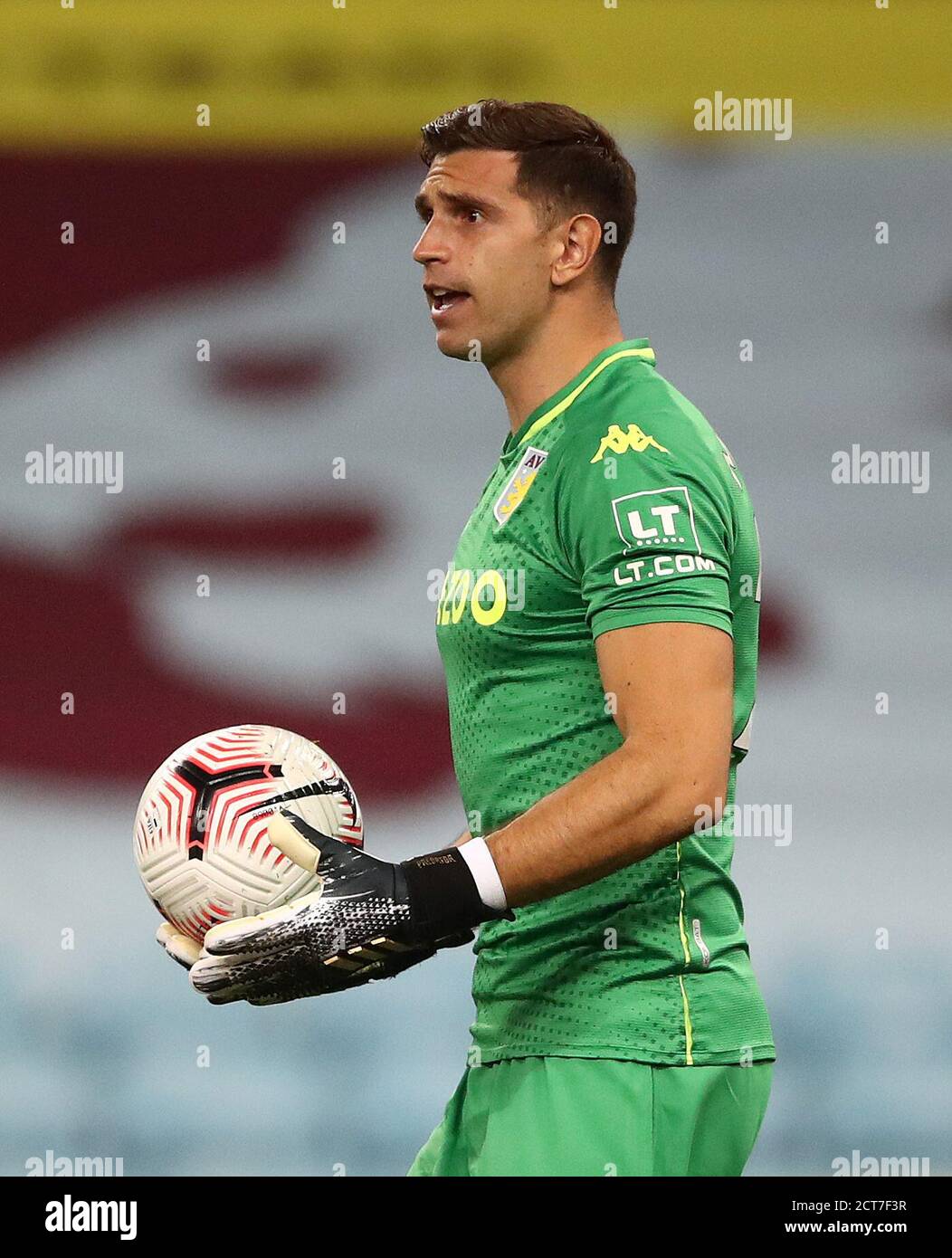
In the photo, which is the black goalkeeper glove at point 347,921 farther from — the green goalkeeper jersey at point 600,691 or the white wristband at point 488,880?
the green goalkeeper jersey at point 600,691

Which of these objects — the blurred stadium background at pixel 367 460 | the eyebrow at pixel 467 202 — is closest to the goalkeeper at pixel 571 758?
the eyebrow at pixel 467 202

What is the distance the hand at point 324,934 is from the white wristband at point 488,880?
0.05 m

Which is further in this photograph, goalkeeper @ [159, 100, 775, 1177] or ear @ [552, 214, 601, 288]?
ear @ [552, 214, 601, 288]

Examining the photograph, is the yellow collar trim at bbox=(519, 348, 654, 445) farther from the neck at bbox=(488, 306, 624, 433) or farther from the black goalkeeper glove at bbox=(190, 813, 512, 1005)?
the black goalkeeper glove at bbox=(190, 813, 512, 1005)

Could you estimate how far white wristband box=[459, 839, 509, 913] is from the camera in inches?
64.7

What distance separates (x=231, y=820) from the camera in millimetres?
1905

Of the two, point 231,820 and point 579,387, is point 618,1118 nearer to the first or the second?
point 231,820

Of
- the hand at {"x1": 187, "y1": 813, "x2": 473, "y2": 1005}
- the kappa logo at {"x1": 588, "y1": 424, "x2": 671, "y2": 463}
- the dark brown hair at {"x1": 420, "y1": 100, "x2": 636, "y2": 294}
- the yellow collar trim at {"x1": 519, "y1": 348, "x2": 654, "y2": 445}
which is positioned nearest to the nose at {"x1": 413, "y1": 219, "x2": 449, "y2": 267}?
the dark brown hair at {"x1": 420, "y1": 100, "x2": 636, "y2": 294}

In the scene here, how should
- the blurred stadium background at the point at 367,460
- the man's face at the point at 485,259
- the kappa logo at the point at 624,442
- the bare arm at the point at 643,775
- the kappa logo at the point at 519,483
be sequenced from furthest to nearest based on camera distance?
1. the blurred stadium background at the point at 367,460
2. the man's face at the point at 485,259
3. the kappa logo at the point at 519,483
4. the kappa logo at the point at 624,442
5. the bare arm at the point at 643,775

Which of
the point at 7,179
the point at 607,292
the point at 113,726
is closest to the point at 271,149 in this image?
the point at 7,179

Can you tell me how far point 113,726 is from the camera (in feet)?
14.5

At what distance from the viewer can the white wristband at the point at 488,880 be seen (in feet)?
5.39

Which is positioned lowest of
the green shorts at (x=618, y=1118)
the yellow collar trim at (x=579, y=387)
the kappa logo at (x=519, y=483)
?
the green shorts at (x=618, y=1118)

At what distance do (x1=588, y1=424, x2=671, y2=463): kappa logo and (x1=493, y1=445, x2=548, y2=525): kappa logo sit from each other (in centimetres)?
10
